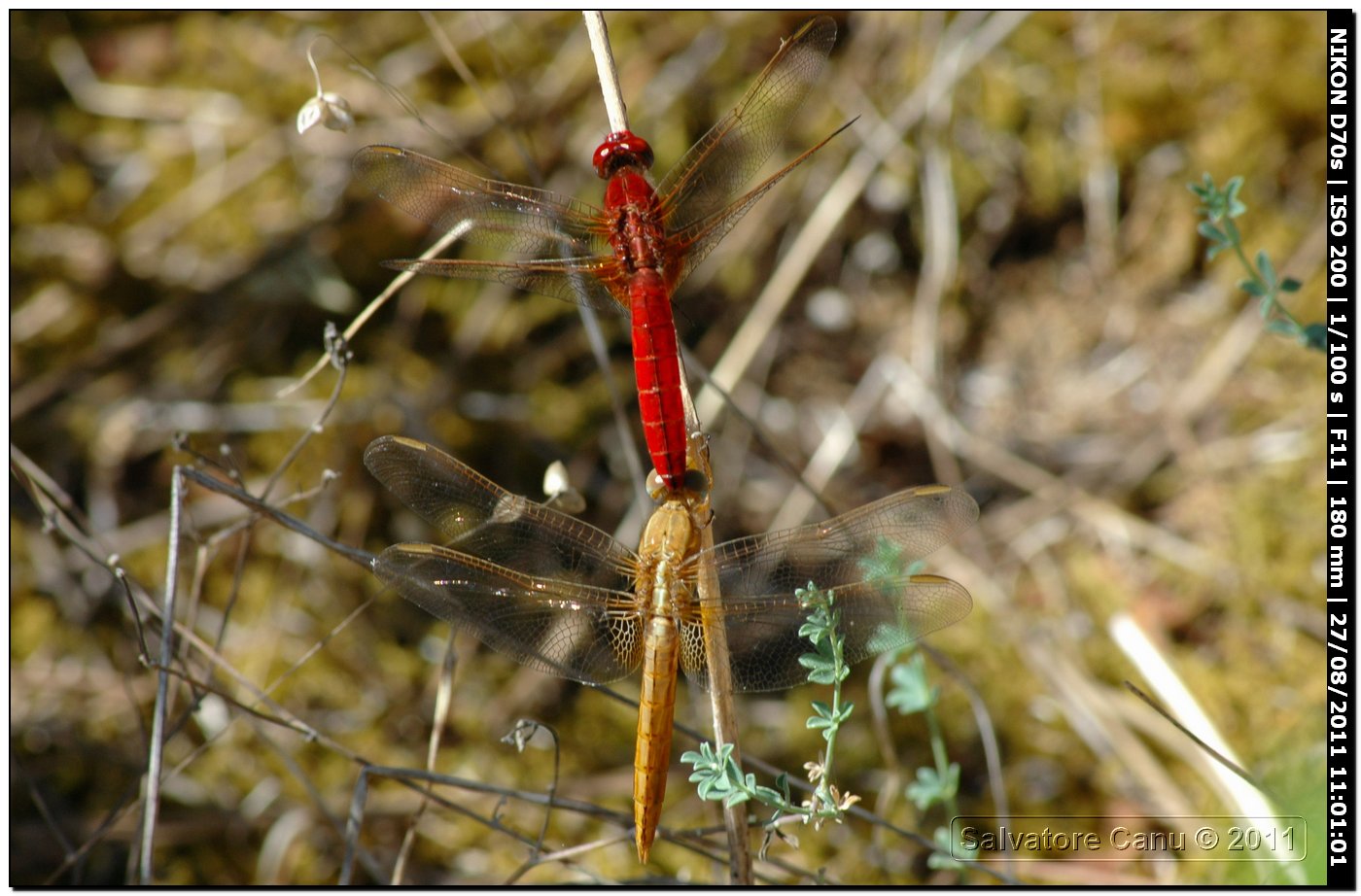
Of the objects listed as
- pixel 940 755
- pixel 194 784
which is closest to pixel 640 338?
pixel 940 755

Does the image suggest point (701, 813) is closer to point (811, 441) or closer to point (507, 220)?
point (811, 441)

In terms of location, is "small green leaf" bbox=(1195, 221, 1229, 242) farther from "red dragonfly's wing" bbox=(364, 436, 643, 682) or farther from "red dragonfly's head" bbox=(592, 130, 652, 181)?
"red dragonfly's wing" bbox=(364, 436, 643, 682)

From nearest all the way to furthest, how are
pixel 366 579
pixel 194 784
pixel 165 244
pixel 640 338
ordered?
pixel 640 338, pixel 194 784, pixel 366 579, pixel 165 244

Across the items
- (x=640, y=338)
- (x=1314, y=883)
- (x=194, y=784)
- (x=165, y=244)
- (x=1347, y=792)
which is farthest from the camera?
(x=165, y=244)

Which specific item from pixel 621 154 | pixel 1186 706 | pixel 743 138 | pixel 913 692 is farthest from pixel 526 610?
pixel 1186 706

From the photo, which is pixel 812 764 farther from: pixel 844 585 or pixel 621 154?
pixel 621 154

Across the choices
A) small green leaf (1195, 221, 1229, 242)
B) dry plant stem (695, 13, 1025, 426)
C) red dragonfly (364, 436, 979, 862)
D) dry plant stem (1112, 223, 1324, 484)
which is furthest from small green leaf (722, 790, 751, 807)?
dry plant stem (1112, 223, 1324, 484)
